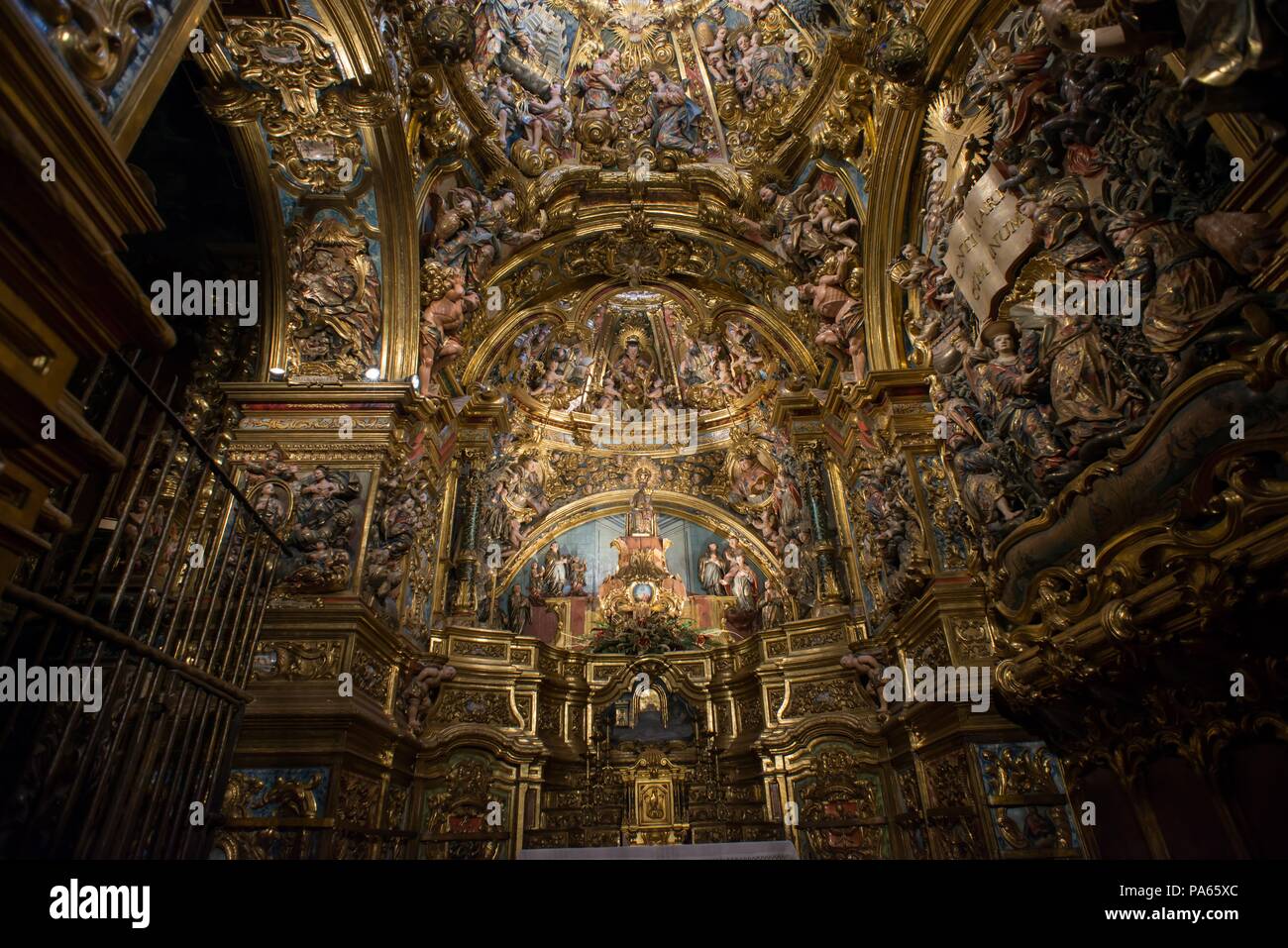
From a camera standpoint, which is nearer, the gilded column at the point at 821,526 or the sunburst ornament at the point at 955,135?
the sunburst ornament at the point at 955,135

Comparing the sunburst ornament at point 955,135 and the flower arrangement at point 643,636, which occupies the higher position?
the sunburst ornament at point 955,135

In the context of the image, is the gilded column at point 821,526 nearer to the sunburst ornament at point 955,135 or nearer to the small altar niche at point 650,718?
the small altar niche at point 650,718

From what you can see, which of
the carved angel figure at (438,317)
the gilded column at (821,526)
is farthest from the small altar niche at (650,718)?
the carved angel figure at (438,317)

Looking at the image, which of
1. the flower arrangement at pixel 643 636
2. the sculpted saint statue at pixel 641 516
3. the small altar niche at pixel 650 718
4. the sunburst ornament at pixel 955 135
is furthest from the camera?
the sculpted saint statue at pixel 641 516

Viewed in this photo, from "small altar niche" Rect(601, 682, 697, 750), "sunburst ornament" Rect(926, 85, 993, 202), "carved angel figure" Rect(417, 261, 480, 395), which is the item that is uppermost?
"carved angel figure" Rect(417, 261, 480, 395)

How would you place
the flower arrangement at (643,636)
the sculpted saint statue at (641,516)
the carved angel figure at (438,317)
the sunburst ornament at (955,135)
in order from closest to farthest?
the sunburst ornament at (955,135)
the carved angel figure at (438,317)
the flower arrangement at (643,636)
the sculpted saint statue at (641,516)

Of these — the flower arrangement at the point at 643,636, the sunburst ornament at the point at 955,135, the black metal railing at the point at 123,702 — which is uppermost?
the sunburst ornament at the point at 955,135

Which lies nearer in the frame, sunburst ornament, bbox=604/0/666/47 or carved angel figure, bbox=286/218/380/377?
carved angel figure, bbox=286/218/380/377

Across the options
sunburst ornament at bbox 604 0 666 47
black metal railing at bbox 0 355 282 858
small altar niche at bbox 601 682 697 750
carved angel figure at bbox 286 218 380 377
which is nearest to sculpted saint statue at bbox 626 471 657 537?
small altar niche at bbox 601 682 697 750

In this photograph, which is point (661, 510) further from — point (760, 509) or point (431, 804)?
point (431, 804)

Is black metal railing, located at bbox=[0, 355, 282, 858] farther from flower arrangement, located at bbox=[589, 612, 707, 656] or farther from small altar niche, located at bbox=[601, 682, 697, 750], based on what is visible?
flower arrangement, located at bbox=[589, 612, 707, 656]

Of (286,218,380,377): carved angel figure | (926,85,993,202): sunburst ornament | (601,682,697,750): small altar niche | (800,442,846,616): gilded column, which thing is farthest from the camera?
(601,682,697,750): small altar niche
